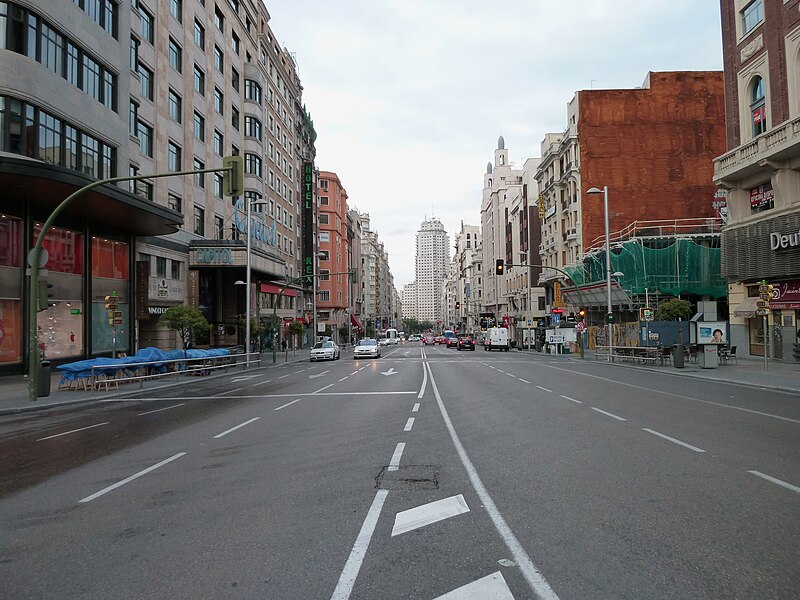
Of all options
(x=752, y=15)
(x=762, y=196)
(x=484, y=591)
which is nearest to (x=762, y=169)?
(x=762, y=196)

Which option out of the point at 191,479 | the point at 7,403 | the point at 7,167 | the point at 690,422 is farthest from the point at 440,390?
the point at 7,167

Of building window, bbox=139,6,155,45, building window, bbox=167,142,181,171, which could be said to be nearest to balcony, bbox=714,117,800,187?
building window, bbox=167,142,181,171

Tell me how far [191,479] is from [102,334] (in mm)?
25007

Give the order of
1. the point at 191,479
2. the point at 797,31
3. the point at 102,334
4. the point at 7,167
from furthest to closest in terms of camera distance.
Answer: the point at 102,334 < the point at 797,31 < the point at 7,167 < the point at 191,479

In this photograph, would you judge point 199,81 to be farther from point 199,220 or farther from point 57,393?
point 57,393

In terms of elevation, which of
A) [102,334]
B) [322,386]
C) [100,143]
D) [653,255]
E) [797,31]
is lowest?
[322,386]

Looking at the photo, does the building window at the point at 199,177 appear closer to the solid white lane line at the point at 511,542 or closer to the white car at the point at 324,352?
the white car at the point at 324,352

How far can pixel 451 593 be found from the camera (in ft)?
12.4

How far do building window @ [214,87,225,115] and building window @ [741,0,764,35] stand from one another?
118 ft

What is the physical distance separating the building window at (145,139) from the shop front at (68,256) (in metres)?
5.12

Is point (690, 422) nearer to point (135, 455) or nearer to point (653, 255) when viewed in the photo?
point (135, 455)

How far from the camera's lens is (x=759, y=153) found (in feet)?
90.5

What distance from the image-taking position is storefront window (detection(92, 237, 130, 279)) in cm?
2812

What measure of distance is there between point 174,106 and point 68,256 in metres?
14.7
